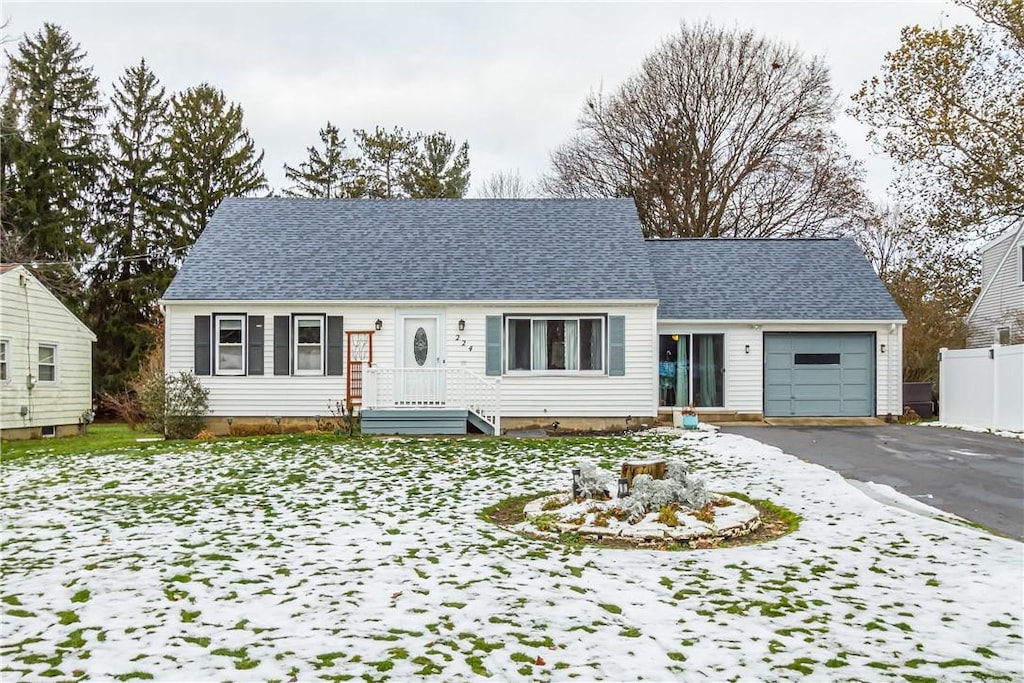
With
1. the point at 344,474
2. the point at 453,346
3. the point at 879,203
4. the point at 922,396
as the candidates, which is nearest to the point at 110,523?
the point at 344,474

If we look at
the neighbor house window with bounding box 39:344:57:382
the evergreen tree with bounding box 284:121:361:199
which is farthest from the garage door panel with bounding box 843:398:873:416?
the evergreen tree with bounding box 284:121:361:199

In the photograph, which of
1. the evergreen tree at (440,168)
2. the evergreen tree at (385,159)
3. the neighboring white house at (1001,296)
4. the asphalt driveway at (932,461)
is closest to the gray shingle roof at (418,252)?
the asphalt driveway at (932,461)

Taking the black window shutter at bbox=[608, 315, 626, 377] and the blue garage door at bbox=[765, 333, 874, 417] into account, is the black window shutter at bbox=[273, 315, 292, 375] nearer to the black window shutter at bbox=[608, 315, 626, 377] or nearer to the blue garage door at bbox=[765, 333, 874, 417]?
the black window shutter at bbox=[608, 315, 626, 377]

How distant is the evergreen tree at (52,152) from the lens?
92.7 feet

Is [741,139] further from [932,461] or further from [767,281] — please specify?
[932,461]

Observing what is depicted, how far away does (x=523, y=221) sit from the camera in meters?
19.0

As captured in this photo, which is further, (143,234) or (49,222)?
(143,234)

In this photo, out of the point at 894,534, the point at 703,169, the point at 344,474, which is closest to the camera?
the point at 894,534

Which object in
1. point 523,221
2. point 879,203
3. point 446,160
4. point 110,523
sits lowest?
point 110,523

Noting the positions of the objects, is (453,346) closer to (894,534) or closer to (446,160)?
(894,534)

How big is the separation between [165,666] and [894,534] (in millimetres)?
5950

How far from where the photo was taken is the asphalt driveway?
27.0 ft

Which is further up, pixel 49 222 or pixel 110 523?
pixel 49 222

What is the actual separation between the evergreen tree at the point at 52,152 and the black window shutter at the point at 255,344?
14.1 m
